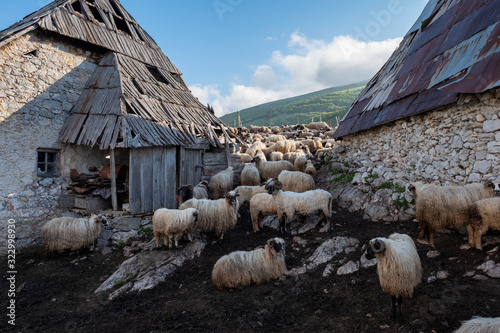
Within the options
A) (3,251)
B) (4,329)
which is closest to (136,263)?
(4,329)

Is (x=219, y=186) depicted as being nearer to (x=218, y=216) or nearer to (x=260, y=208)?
(x=218, y=216)

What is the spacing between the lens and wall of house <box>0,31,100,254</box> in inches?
374

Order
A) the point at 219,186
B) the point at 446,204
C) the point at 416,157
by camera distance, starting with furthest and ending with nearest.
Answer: the point at 219,186
the point at 416,157
the point at 446,204

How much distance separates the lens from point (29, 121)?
992 centimetres

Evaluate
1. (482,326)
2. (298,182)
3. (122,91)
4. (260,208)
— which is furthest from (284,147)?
(482,326)

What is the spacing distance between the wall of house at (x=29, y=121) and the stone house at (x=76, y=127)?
0.03 metres

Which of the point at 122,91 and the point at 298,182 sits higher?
the point at 122,91

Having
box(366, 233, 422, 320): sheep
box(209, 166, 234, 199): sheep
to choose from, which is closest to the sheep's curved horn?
box(366, 233, 422, 320): sheep

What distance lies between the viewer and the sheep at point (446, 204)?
5930mm

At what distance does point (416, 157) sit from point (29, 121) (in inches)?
517

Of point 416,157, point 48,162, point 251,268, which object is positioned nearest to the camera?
point 251,268

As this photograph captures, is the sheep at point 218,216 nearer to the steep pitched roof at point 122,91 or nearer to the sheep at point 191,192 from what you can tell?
the sheep at point 191,192

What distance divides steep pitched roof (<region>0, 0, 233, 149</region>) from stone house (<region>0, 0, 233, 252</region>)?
0.05 metres

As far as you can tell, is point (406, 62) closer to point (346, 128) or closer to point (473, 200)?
point (346, 128)
